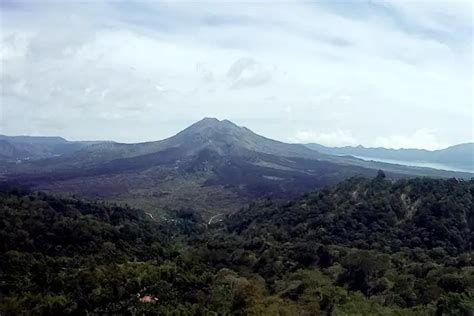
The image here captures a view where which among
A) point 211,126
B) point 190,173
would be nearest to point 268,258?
point 190,173

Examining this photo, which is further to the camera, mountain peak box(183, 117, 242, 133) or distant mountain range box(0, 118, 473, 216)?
mountain peak box(183, 117, 242, 133)

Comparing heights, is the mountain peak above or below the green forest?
above

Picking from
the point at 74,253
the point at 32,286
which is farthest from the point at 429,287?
the point at 74,253

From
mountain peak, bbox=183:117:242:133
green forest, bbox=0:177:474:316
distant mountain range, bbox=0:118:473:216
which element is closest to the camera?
green forest, bbox=0:177:474:316

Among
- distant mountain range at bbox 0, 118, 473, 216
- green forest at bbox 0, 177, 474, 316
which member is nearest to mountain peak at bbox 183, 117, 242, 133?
distant mountain range at bbox 0, 118, 473, 216

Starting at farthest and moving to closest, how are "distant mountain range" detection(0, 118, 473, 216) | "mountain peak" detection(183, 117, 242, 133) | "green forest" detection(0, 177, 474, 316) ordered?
A: "mountain peak" detection(183, 117, 242, 133) < "distant mountain range" detection(0, 118, 473, 216) < "green forest" detection(0, 177, 474, 316)

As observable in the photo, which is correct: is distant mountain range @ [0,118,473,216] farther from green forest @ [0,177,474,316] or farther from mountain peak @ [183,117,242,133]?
green forest @ [0,177,474,316]

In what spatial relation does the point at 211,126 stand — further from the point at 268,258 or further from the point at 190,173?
the point at 268,258

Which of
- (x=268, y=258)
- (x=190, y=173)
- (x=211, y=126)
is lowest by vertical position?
(x=268, y=258)

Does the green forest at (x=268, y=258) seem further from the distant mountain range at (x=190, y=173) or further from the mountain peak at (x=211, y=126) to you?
the mountain peak at (x=211, y=126)
